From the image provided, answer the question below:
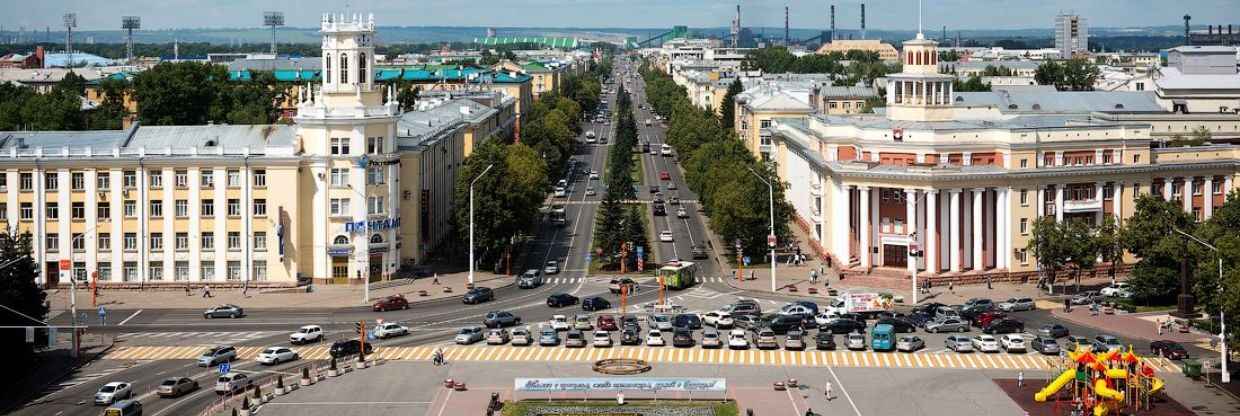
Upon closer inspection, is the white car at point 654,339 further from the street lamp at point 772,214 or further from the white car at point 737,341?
the street lamp at point 772,214

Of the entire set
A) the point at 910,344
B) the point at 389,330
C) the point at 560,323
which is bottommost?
the point at 910,344

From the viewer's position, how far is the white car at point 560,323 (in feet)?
322

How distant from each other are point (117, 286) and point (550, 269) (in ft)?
109

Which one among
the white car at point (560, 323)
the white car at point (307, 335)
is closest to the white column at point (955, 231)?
the white car at point (560, 323)

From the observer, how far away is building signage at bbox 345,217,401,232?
11662cm

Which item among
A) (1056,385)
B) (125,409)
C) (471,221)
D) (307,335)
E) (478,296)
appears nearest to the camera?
(125,409)

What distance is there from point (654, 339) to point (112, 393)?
31647mm

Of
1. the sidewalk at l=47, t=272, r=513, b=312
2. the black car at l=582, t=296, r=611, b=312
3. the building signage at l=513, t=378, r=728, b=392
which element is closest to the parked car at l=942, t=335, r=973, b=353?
the building signage at l=513, t=378, r=728, b=392

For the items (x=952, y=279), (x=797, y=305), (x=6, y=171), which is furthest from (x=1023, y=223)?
(x=6, y=171)

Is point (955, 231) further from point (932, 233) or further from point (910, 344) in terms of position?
point (910, 344)

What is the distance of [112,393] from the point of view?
77.9 m

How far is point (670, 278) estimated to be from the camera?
11675 centimetres

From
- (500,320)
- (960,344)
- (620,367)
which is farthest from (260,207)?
(960,344)

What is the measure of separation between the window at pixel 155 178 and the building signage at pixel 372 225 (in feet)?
45.9
